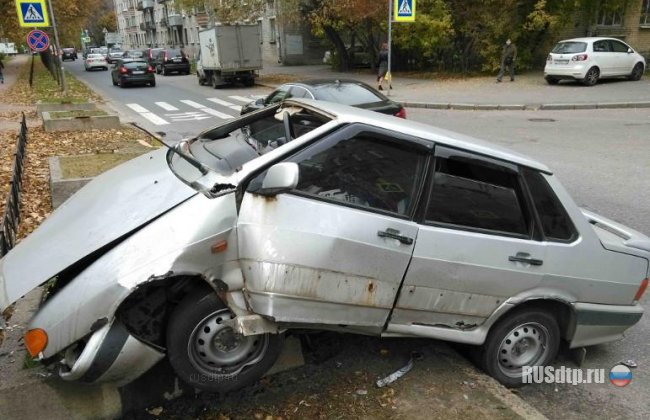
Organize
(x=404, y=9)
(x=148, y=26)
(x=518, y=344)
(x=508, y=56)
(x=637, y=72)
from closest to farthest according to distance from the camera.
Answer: (x=518, y=344), (x=404, y=9), (x=637, y=72), (x=508, y=56), (x=148, y=26)

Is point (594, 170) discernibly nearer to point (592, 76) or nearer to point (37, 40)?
point (592, 76)

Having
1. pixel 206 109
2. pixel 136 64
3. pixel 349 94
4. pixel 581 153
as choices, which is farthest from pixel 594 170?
pixel 136 64

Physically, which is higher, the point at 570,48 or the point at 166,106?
the point at 570,48

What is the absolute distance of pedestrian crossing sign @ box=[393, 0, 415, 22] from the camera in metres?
16.7

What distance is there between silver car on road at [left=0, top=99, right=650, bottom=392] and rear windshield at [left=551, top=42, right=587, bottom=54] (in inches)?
706

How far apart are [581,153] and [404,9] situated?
948 cm

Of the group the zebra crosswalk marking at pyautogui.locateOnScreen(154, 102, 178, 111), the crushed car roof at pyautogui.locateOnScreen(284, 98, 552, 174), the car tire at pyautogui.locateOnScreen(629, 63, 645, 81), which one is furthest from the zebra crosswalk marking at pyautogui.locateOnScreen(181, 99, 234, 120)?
the car tire at pyautogui.locateOnScreen(629, 63, 645, 81)

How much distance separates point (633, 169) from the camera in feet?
27.1

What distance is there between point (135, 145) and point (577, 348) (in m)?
7.66

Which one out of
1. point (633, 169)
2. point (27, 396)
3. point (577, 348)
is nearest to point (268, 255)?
point (27, 396)

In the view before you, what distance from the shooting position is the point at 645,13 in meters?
25.5

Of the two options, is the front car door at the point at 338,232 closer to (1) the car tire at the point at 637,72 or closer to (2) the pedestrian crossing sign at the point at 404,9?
(2) the pedestrian crossing sign at the point at 404,9

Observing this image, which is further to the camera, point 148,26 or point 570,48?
point 148,26

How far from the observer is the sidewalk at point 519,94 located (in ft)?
51.1
